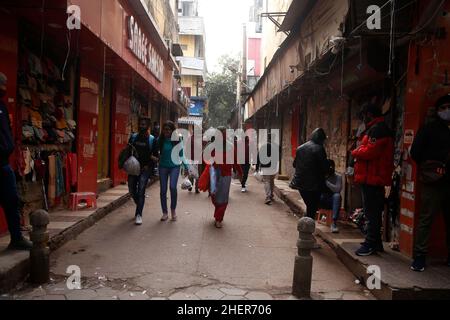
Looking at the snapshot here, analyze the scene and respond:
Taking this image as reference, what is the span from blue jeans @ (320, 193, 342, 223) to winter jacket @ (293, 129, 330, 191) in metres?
0.71

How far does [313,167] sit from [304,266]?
2386 mm

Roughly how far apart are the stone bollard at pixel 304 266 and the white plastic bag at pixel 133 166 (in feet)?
12.9

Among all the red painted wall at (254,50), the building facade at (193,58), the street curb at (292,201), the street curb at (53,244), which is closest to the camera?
the street curb at (53,244)

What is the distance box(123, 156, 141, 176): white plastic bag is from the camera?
7469 mm

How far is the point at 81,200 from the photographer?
8.25 m

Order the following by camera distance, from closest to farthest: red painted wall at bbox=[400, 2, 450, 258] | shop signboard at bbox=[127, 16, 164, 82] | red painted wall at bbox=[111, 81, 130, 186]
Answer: red painted wall at bbox=[400, 2, 450, 258] < shop signboard at bbox=[127, 16, 164, 82] < red painted wall at bbox=[111, 81, 130, 186]

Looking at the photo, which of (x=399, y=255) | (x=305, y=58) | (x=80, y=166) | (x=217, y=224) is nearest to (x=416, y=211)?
(x=399, y=255)

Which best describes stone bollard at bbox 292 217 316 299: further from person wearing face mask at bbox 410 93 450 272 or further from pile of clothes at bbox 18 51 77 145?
pile of clothes at bbox 18 51 77 145

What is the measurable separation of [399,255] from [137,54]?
24.4 ft

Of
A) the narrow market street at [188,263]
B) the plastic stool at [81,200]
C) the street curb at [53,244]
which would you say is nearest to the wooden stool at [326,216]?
the narrow market street at [188,263]

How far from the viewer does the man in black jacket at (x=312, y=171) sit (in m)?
6.39

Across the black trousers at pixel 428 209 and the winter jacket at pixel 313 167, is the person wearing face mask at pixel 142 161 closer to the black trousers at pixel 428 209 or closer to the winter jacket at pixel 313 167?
the winter jacket at pixel 313 167

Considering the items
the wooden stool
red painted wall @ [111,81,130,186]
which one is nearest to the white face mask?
the wooden stool

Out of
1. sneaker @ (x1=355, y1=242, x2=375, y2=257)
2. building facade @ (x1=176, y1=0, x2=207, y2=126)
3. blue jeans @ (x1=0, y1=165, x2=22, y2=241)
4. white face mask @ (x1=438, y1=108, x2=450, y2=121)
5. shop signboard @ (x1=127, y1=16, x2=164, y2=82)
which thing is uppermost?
building facade @ (x1=176, y1=0, x2=207, y2=126)
